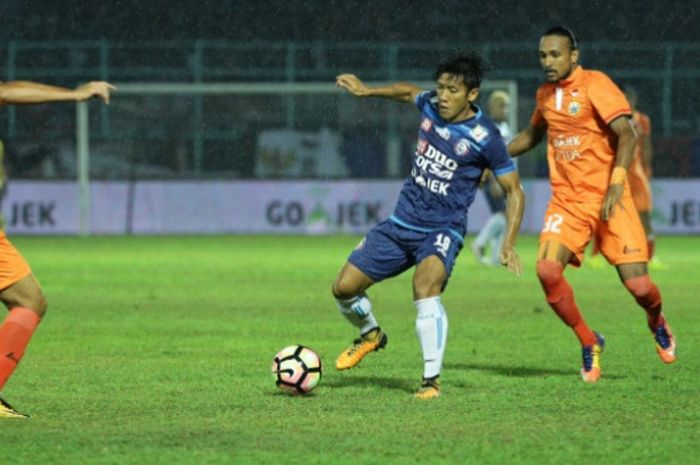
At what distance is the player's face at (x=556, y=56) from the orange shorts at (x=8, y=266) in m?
3.57

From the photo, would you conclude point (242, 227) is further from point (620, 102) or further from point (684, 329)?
point (620, 102)

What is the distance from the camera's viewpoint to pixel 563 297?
1024 cm

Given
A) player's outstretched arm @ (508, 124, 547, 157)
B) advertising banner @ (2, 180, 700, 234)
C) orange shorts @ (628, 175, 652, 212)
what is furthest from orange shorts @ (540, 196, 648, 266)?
advertising banner @ (2, 180, 700, 234)

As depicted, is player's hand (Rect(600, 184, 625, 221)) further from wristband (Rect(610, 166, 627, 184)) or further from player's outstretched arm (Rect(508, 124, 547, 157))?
player's outstretched arm (Rect(508, 124, 547, 157))

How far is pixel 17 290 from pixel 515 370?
364 cm

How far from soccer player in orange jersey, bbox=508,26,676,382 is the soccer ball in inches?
67.3

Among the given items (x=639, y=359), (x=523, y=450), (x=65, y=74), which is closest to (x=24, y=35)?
(x=65, y=74)

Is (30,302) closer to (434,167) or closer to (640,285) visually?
(434,167)

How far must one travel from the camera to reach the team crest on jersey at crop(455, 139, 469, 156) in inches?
373

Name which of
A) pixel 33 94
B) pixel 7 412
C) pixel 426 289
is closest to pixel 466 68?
pixel 426 289

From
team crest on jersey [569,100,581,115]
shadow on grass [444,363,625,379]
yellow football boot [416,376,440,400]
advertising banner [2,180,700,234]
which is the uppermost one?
team crest on jersey [569,100,581,115]

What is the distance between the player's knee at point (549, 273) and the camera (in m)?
10.1

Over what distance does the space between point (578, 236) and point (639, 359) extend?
56.2 inches

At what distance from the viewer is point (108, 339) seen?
12.6m
